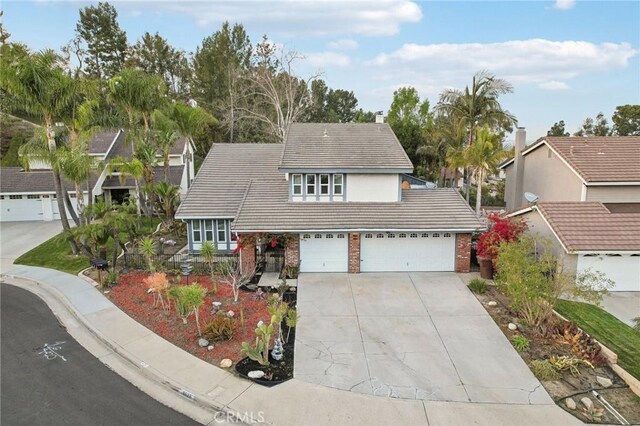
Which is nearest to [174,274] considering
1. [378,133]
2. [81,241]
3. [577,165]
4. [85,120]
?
[81,241]

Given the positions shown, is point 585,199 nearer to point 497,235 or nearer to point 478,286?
point 497,235

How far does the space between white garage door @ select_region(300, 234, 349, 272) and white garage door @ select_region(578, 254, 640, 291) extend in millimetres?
9611

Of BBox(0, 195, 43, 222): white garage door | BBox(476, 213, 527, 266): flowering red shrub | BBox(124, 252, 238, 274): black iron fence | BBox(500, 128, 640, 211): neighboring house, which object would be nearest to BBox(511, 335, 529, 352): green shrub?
BBox(476, 213, 527, 266): flowering red shrub

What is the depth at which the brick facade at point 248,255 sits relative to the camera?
18.4 m

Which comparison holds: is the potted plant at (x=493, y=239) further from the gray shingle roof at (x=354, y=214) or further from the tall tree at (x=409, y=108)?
the tall tree at (x=409, y=108)

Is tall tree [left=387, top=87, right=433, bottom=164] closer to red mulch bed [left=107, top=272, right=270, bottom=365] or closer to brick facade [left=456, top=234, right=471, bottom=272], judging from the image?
brick facade [left=456, top=234, right=471, bottom=272]

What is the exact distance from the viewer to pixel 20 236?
25406 millimetres

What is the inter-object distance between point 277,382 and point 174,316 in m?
5.58

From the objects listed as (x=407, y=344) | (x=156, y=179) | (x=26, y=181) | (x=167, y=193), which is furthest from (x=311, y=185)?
(x=26, y=181)

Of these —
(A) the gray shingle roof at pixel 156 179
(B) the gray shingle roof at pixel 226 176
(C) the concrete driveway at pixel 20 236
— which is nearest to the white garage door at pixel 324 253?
(B) the gray shingle roof at pixel 226 176

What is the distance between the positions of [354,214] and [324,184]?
7.58ft

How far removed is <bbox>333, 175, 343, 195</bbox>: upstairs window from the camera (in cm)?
2011

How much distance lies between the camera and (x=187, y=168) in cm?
3441

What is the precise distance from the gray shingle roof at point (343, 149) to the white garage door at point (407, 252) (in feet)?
11.2
